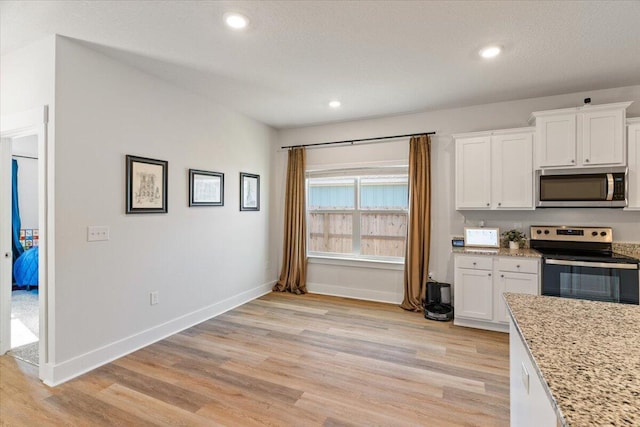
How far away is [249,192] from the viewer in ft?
15.8

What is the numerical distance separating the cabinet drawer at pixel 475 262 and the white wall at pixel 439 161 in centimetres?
60

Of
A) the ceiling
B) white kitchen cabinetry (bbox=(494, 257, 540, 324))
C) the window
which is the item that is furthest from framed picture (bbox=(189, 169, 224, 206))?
white kitchen cabinetry (bbox=(494, 257, 540, 324))

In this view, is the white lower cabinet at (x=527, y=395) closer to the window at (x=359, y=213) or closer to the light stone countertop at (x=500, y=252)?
the light stone countertop at (x=500, y=252)

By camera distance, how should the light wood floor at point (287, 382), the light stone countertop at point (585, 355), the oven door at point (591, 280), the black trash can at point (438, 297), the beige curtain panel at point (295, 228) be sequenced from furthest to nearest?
the beige curtain panel at point (295, 228) < the black trash can at point (438, 297) < the oven door at point (591, 280) < the light wood floor at point (287, 382) < the light stone countertop at point (585, 355)

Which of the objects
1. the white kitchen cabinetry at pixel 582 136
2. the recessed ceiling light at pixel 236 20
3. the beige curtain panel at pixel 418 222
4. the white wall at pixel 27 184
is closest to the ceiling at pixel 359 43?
the recessed ceiling light at pixel 236 20

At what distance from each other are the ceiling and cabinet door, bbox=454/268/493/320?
6.91 ft

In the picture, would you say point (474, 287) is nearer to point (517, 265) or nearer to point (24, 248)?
point (517, 265)

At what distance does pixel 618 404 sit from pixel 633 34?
3.02 meters

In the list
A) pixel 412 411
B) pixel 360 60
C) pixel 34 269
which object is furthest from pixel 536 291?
pixel 34 269

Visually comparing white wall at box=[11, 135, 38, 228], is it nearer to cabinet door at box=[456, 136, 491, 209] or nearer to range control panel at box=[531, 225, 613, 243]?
cabinet door at box=[456, 136, 491, 209]

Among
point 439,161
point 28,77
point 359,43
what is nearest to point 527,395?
point 359,43

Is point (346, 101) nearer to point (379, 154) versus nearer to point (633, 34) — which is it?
point (379, 154)

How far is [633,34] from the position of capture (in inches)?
96.7

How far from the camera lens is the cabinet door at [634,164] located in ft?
10.6
